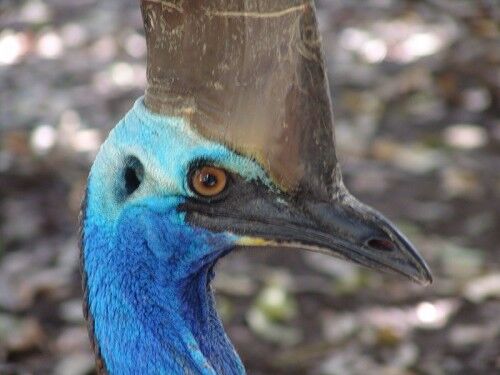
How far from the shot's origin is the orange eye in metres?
2.13

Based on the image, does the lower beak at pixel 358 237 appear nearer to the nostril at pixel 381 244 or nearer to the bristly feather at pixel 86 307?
the nostril at pixel 381 244

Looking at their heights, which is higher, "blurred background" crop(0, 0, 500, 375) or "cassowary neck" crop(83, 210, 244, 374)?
"blurred background" crop(0, 0, 500, 375)

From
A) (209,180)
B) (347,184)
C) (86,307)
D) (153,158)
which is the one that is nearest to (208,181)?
(209,180)

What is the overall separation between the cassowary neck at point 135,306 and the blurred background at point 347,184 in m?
2.11

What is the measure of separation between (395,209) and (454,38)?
1.69 metres

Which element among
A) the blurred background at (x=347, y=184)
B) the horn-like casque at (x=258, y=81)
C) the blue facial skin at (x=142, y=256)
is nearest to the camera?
the horn-like casque at (x=258, y=81)

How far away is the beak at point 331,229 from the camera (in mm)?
2117

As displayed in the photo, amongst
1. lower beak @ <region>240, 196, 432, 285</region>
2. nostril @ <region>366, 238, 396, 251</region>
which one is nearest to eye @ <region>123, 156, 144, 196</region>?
lower beak @ <region>240, 196, 432, 285</region>

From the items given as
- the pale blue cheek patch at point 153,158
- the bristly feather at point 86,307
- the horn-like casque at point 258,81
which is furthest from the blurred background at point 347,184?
the horn-like casque at point 258,81

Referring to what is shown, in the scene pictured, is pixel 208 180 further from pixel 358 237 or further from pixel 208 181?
pixel 358 237

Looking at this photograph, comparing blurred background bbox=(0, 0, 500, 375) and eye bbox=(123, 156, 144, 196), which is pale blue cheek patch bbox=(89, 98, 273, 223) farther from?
blurred background bbox=(0, 0, 500, 375)

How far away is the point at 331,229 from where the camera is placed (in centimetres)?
212

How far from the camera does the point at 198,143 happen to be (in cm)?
211

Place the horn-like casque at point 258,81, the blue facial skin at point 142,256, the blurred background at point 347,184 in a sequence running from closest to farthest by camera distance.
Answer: the horn-like casque at point 258,81, the blue facial skin at point 142,256, the blurred background at point 347,184
